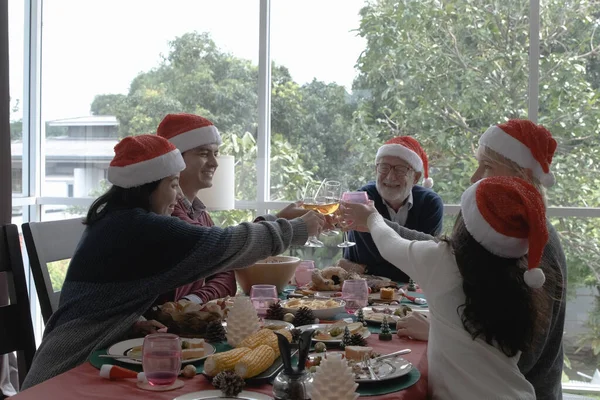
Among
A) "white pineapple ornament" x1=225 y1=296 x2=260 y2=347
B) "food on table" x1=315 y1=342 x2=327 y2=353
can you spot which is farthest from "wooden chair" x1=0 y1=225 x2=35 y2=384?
"food on table" x1=315 y1=342 x2=327 y2=353

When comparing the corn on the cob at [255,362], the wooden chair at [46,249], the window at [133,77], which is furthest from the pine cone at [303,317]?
the window at [133,77]

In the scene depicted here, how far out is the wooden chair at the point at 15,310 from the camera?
2219mm

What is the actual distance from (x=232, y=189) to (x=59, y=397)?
124 inches

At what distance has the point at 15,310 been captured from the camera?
88.0 inches

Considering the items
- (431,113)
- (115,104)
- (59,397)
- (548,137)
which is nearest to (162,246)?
(59,397)

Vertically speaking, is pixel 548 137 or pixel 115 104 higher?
pixel 115 104

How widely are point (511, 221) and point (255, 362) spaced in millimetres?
707

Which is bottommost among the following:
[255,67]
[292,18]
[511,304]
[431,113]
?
[511,304]

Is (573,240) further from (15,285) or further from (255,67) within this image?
(15,285)

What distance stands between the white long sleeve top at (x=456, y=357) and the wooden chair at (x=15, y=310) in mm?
1255

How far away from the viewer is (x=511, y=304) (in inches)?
68.2

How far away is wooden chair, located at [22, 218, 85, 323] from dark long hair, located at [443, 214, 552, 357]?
1318 millimetres

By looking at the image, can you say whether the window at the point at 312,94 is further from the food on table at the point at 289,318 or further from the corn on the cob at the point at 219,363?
the corn on the cob at the point at 219,363

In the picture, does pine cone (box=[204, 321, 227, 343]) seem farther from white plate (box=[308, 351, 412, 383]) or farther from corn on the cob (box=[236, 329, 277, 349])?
white plate (box=[308, 351, 412, 383])
